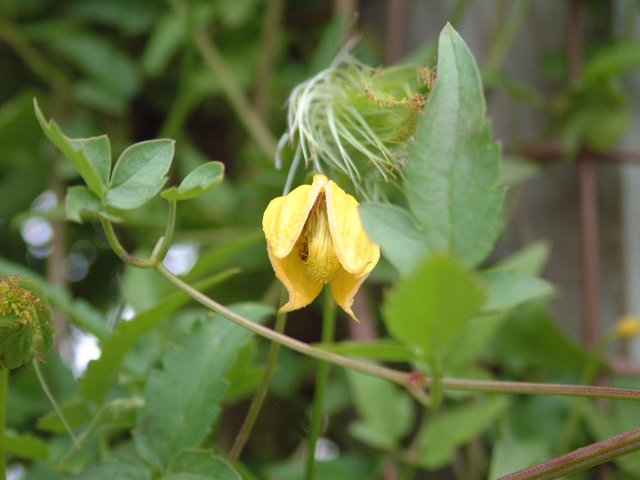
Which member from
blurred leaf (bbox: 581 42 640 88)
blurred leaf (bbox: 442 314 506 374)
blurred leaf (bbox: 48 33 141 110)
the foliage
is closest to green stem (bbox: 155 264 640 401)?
the foliage

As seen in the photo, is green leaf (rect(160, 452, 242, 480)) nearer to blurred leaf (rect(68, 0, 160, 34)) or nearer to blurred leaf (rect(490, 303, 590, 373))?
blurred leaf (rect(490, 303, 590, 373))

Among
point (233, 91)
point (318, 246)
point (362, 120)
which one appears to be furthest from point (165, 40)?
point (318, 246)

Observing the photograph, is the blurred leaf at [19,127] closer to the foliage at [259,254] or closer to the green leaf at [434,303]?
the foliage at [259,254]

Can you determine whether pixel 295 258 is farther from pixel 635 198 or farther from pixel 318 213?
pixel 635 198

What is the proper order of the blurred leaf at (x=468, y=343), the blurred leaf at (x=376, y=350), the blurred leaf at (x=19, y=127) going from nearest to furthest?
the blurred leaf at (x=376, y=350) → the blurred leaf at (x=468, y=343) → the blurred leaf at (x=19, y=127)

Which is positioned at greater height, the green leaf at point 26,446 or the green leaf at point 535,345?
the green leaf at point 26,446

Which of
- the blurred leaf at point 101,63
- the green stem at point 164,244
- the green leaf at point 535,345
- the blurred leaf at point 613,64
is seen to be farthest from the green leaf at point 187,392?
the blurred leaf at point 101,63

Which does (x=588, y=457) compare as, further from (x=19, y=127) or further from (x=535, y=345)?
(x=19, y=127)

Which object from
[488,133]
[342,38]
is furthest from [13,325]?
[342,38]
